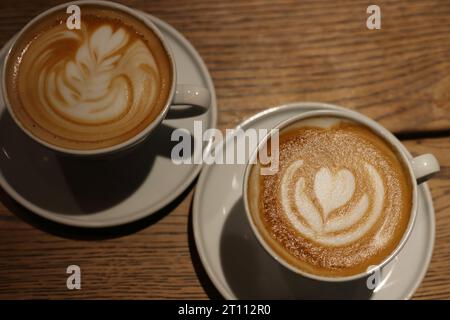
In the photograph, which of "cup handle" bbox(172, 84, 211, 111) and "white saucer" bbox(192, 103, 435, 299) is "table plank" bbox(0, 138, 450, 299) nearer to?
"white saucer" bbox(192, 103, 435, 299)

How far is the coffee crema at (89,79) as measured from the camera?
851 millimetres

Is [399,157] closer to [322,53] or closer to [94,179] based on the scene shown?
[322,53]

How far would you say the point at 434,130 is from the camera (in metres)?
1.04

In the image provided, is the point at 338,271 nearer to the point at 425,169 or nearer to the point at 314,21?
the point at 425,169

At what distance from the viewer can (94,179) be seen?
0.94 metres

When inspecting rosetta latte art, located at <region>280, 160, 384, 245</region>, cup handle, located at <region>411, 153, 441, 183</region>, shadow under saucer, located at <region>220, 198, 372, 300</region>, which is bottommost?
shadow under saucer, located at <region>220, 198, 372, 300</region>

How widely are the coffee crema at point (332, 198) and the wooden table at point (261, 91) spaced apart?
19 centimetres

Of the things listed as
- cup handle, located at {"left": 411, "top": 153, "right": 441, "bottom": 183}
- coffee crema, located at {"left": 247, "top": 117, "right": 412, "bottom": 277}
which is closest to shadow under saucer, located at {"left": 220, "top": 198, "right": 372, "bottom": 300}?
coffee crema, located at {"left": 247, "top": 117, "right": 412, "bottom": 277}

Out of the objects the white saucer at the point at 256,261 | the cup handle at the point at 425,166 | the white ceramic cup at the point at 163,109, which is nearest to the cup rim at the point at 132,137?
the white ceramic cup at the point at 163,109

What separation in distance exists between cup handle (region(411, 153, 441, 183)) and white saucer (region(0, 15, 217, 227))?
1.23 ft

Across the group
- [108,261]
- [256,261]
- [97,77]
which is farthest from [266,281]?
[97,77]

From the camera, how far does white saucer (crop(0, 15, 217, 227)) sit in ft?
2.98

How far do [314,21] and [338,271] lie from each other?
552 millimetres
